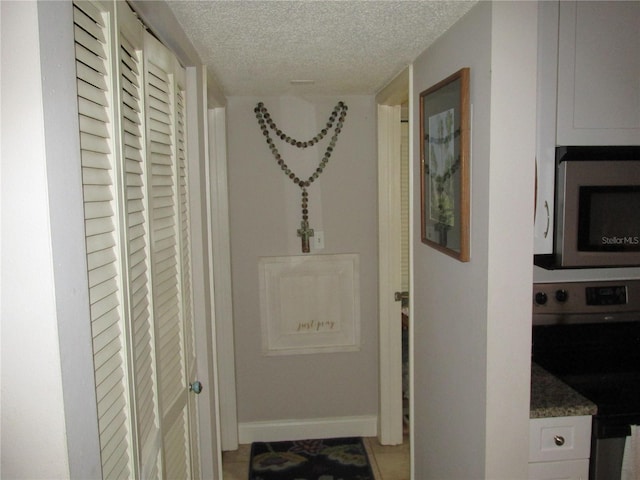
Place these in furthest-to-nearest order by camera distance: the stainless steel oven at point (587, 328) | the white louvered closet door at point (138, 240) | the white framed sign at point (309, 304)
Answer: the white framed sign at point (309, 304) → the stainless steel oven at point (587, 328) → the white louvered closet door at point (138, 240)

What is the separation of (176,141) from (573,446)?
161 cm

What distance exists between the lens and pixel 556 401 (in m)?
1.69

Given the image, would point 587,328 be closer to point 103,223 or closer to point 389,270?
point 389,270

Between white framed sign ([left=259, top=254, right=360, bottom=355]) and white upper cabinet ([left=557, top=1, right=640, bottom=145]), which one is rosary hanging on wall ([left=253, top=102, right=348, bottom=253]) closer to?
white framed sign ([left=259, top=254, right=360, bottom=355])

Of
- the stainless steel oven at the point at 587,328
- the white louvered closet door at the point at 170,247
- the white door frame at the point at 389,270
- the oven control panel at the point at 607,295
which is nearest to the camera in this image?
the white louvered closet door at the point at 170,247

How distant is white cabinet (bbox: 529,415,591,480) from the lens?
165 centimetres

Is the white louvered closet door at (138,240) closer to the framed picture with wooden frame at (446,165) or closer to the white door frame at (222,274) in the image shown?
the framed picture with wooden frame at (446,165)

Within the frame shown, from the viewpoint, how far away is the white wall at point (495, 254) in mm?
1417

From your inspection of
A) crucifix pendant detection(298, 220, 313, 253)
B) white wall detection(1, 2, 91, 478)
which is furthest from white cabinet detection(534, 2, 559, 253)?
crucifix pendant detection(298, 220, 313, 253)

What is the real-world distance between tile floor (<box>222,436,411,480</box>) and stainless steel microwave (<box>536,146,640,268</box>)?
1.70 meters

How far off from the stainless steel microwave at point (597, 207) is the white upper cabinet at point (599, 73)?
6 cm

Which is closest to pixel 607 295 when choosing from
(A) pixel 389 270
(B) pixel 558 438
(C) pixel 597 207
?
(C) pixel 597 207

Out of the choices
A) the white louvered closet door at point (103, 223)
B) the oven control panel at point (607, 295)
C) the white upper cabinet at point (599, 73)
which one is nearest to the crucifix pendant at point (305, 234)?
the oven control panel at point (607, 295)

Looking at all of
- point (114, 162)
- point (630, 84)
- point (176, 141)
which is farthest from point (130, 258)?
point (630, 84)
